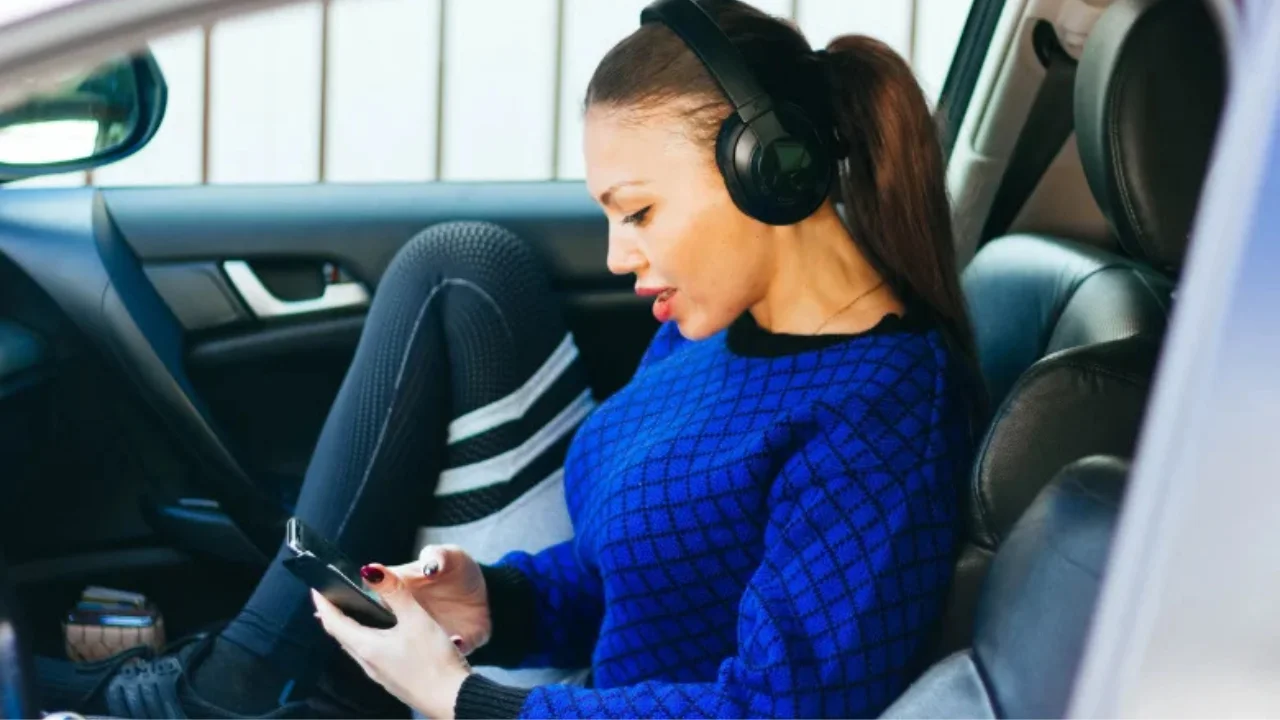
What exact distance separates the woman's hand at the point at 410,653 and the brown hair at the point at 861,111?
404mm

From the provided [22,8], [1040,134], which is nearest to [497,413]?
[1040,134]

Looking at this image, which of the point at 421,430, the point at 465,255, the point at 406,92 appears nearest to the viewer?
the point at 421,430

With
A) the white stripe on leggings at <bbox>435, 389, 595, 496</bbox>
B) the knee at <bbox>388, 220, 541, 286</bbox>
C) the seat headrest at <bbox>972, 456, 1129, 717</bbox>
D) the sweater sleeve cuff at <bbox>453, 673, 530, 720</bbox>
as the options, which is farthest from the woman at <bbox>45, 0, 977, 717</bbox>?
the knee at <bbox>388, 220, 541, 286</bbox>

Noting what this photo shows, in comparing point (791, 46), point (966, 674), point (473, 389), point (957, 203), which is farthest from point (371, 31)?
point (966, 674)

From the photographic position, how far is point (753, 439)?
1246mm

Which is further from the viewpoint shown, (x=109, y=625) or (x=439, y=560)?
(x=109, y=625)

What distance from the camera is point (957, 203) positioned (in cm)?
195

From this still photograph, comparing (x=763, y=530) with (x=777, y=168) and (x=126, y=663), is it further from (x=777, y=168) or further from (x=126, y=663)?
(x=126, y=663)

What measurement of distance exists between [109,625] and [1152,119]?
1.18m

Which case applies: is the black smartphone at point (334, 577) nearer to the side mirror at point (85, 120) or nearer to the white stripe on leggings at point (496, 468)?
the side mirror at point (85, 120)

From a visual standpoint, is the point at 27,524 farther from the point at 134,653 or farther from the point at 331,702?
the point at 331,702

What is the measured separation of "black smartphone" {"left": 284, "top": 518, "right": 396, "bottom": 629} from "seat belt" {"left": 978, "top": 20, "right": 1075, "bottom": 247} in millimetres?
934

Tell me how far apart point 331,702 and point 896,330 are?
723mm

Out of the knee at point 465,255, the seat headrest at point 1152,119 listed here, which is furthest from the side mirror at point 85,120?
the seat headrest at point 1152,119
